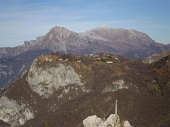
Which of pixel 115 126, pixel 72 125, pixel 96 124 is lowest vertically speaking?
pixel 72 125

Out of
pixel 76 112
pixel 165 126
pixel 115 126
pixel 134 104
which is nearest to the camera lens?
pixel 115 126

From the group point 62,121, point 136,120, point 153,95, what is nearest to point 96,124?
point 136,120

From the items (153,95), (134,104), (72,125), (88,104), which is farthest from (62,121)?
(153,95)

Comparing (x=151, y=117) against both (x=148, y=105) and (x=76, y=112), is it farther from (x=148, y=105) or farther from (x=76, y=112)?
(x=76, y=112)

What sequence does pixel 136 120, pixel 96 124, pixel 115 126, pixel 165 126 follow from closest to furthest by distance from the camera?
pixel 115 126, pixel 96 124, pixel 165 126, pixel 136 120

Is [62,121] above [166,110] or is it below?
below

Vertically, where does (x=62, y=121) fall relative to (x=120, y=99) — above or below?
below

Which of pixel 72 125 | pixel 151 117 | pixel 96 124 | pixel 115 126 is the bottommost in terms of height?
pixel 72 125

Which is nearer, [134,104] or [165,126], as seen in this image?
[165,126]

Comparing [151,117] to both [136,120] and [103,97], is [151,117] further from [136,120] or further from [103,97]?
[103,97]

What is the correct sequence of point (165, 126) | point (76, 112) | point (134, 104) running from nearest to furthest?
point (165, 126) < point (134, 104) < point (76, 112)
